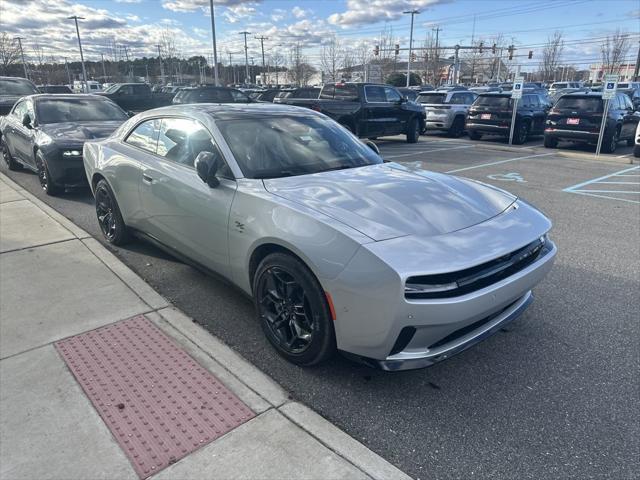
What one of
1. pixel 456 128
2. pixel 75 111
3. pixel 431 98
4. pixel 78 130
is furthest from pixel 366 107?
pixel 78 130

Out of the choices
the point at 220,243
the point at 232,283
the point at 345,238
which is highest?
the point at 345,238

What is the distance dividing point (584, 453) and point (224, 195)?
264 centimetres

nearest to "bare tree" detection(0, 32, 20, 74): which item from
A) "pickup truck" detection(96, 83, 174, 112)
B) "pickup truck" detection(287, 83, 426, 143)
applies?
"pickup truck" detection(96, 83, 174, 112)

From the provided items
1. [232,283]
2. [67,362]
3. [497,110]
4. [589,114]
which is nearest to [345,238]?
[232,283]

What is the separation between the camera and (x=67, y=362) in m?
3.04

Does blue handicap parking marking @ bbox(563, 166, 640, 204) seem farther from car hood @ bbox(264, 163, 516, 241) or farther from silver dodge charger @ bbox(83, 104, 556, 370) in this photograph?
silver dodge charger @ bbox(83, 104, 556, 370)

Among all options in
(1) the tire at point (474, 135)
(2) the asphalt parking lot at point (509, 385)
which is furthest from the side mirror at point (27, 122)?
(1) the tire at point (474, 135)

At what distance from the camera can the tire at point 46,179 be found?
7350 millimetres

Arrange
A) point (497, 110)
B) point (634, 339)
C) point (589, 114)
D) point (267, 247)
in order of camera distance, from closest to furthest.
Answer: point (267, 247) < point (634, 339) < point (589, 114) < point (497, 110)

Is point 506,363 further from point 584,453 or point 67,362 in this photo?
point 67,362

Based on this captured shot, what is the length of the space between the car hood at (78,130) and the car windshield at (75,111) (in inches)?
10.9

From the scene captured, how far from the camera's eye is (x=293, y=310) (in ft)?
9.53

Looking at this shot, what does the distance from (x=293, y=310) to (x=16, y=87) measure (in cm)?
1549

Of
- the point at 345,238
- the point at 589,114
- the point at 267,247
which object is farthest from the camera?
the point at 589,114
